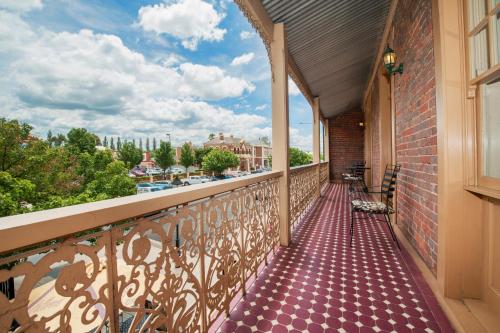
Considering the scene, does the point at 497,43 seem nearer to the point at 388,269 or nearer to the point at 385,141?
the point at 388,269

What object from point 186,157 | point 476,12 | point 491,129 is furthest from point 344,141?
point 186,157

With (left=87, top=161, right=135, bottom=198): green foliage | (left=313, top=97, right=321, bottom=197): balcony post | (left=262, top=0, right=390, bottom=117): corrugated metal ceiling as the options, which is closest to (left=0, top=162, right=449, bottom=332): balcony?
(left=262, top=0, right=390, bottom=117): corrugated metal ceiling

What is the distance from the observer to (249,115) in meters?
81.4

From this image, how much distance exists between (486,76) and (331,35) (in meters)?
2.76

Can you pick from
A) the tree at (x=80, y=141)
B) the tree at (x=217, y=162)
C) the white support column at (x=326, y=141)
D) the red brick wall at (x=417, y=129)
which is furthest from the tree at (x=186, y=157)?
the red brick wall at (x=417, y=129)

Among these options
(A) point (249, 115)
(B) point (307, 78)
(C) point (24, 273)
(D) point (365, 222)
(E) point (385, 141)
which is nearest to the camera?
(C) point (24, 273)

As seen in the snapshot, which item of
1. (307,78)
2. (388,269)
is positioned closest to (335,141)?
(307,78)

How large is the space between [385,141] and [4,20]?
18.0 meters

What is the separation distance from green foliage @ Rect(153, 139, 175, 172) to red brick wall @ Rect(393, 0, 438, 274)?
104 ft

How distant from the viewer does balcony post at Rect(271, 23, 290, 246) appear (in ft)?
9.15

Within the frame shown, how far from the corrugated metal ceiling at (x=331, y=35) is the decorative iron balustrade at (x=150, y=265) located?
2191 mm

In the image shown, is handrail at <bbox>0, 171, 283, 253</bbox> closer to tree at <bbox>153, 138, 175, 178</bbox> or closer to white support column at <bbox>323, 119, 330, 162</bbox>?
white support column at <bbox>323, 119, 330, 162</bbox>

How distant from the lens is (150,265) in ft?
3.33

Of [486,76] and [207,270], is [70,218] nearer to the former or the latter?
[207,270]
